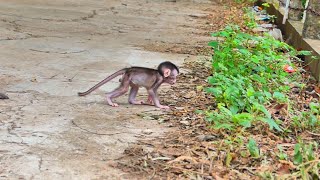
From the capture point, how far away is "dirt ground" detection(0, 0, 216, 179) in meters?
2.97

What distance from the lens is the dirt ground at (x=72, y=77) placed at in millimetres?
2973

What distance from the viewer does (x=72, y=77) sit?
4762 mm

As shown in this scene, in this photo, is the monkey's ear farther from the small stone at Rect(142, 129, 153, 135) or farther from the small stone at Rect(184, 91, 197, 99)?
the small stone at Rect(142, 129, 153, 135)

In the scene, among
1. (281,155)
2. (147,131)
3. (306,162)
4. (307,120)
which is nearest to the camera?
(306,162)

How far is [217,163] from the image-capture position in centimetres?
299

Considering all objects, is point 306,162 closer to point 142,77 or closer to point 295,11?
point 142,77

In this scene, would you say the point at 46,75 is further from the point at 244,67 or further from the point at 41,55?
the point at 244,67

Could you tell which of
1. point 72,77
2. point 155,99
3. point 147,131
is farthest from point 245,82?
point 72,77

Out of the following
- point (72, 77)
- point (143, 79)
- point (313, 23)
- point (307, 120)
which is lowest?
point (72, 77)

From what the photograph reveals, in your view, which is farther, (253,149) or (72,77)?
(72,77)

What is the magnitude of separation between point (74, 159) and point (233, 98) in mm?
1356

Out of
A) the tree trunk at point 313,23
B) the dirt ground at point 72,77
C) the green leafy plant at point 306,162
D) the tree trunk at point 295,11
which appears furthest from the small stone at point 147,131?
the tree trunk at point 295,11

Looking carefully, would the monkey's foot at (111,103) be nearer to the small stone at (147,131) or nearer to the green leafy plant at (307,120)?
the small stone at (147,131)

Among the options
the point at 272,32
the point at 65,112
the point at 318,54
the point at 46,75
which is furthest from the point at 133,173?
the point at 272,32
